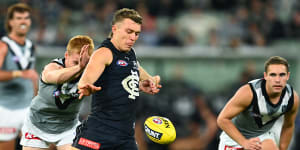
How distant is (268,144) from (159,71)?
5.96 m

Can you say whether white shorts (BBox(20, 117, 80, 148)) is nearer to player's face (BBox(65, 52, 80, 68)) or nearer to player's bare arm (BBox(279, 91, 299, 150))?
player's face (BBox(65, 52, 80, 68))

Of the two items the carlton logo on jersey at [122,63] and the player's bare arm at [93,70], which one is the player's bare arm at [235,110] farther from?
the player's bare arm at [93,70]

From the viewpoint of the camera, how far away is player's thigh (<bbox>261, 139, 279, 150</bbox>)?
5.81 metres

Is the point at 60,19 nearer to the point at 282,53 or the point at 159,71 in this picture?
the point at 159,71

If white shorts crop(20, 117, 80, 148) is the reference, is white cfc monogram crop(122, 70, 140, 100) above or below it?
above

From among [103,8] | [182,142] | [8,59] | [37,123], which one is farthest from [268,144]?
[103,8]

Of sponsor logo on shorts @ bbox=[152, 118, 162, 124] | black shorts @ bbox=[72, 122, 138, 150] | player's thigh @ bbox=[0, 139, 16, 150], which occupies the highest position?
sponsor logo on shorts @ bbox=[152, 118, 162, 124]

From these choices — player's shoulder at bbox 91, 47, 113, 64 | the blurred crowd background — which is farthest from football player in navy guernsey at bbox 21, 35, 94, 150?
the blurred crowd background

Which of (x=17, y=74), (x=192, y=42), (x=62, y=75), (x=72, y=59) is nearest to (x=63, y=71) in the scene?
(x=62, y=75)

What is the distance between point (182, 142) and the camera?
1031 cm

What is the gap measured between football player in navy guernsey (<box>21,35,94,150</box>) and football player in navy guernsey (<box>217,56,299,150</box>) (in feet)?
5.75

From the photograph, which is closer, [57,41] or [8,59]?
[8,59]

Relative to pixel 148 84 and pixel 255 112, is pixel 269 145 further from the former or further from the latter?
pixel 148 84

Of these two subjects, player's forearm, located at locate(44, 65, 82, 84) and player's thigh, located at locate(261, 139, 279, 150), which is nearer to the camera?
player's forearm, located at locate(44, 65, 82, 84)
